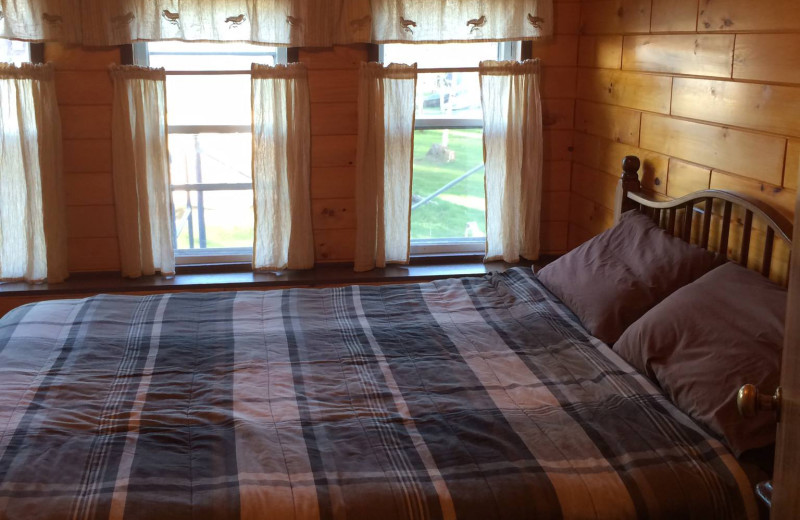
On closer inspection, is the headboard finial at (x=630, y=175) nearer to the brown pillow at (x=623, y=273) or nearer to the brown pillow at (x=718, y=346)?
the brown pillow at (x=623, y=273)

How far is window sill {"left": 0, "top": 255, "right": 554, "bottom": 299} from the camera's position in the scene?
3398mm

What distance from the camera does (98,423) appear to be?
6.24 ft

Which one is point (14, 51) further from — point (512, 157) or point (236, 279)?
point (512, 157)

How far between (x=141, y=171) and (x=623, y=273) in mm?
2040

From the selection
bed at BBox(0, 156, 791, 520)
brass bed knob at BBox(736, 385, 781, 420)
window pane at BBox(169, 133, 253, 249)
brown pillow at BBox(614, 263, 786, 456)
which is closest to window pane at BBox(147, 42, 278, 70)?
window pane at BBox(169, 133, 253, 249)

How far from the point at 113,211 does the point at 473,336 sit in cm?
182

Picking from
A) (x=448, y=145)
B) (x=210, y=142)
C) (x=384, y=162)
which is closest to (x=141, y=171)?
(x=210, y=142)

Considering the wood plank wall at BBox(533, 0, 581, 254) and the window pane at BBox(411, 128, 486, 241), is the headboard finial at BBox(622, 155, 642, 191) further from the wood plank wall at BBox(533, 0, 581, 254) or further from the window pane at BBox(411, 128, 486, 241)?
the window pane at BBox(411, 128, 486, 241)

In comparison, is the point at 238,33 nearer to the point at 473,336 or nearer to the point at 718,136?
the point at 473,336

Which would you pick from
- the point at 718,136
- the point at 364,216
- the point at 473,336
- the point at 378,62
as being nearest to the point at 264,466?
the point at 473,336

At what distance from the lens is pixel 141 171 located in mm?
3408

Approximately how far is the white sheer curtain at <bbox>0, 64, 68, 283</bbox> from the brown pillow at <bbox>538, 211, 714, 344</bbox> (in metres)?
2.05

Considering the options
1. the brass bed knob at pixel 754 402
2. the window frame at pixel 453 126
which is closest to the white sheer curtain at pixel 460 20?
the window frame at pixel 453 126

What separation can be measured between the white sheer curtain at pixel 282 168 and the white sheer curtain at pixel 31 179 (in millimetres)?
814
